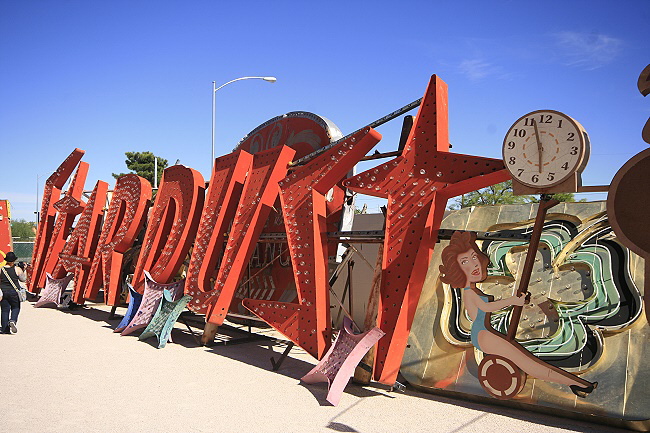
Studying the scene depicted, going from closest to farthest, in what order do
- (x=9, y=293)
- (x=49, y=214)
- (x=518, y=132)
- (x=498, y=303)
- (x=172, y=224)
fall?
(x=518, y=132) → (x=498, y=303) → (x=9, y=293) → (x=172, y=224) → (x=49, y=214)

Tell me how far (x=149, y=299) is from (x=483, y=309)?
26.3 ft

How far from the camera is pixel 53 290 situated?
16.7 metres

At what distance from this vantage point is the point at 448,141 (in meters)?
8.14

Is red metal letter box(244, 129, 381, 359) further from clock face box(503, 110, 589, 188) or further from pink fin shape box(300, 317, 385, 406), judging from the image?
clock face box(503, 110, 589, 188)

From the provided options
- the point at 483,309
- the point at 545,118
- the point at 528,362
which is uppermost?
the point at 545,118

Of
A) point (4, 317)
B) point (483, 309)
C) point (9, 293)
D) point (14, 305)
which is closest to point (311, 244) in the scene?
point (483, 309)

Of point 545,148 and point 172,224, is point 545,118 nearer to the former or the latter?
point 545,148

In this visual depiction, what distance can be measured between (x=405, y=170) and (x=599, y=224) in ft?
8.50

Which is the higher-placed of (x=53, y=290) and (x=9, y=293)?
(x=9, y=293)

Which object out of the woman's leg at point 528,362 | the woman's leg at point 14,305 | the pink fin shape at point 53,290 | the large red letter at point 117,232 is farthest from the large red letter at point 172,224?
the woman's leg at point 528,362

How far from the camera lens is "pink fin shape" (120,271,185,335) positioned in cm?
1198

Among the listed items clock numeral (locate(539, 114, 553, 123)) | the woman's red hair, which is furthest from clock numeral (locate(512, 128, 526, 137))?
the woman's red hair

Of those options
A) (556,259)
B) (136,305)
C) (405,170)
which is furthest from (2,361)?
(556,259)

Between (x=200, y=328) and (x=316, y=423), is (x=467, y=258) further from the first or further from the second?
(x=200, y=328)
